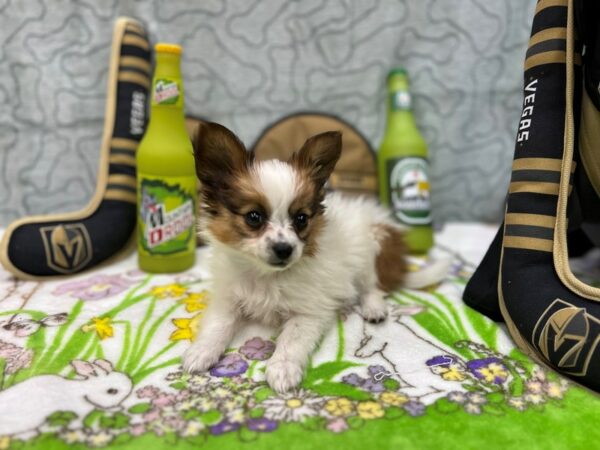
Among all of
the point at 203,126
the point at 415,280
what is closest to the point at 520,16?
the point at 415,280

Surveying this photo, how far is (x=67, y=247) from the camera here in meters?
1.82

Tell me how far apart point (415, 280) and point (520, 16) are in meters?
1.53

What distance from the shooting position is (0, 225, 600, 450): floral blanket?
3.18 feet

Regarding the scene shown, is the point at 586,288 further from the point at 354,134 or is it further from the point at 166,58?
the point at 166,58

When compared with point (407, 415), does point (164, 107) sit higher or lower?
higher

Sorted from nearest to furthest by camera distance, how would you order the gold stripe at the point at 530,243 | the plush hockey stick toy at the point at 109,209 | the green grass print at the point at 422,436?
1. the green grass print at the point at 422,436
2. the gold stripe at the point at 530,243
3. the plush hockey stick toy at the point at 109,209

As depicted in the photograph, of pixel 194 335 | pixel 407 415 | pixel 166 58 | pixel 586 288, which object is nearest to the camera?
pixel 407 415

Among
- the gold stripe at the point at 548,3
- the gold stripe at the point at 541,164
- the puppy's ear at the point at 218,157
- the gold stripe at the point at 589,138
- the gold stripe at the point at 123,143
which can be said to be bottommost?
the gold stripe at the point at 123,143

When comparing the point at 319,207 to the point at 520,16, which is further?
the point at 520,16

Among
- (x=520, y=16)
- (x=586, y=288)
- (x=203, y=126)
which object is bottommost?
Result: (x=586, y=288)

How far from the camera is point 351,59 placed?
2396mm

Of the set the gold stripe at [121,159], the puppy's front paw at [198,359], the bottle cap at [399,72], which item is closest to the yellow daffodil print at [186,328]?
the puppy's front paw at [198,359]

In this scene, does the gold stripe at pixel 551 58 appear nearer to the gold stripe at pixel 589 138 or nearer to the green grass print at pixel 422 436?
the gold stripe at pixel 589 138

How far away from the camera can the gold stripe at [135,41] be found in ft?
6.95
